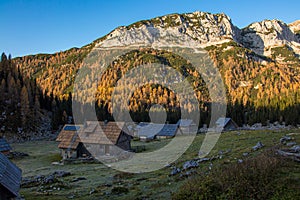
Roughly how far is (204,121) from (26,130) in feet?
244

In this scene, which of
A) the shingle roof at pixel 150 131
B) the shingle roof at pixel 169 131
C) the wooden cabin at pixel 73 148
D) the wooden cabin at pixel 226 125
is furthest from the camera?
the wooden cabin at pixel 226 125

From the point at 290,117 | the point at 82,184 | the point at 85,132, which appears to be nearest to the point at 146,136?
the point at 85,132

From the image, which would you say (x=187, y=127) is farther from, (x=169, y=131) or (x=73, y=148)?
(x=73, y=148)

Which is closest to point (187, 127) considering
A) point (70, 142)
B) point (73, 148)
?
point (70, 142)

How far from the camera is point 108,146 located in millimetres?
47625

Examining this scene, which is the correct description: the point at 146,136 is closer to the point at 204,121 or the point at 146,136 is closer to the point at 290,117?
the point at 204,121

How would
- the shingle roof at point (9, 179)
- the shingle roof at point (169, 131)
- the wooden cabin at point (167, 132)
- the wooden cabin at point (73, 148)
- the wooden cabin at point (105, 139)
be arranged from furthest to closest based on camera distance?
the shingle roof at point (169, 131) → the wooden cabin at point (167, 132) → the wooden cabin at point (73, 148) → the wooden cabin at point (105, 139) → the shingle roof at point (9, 179)

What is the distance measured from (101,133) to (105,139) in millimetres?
1948

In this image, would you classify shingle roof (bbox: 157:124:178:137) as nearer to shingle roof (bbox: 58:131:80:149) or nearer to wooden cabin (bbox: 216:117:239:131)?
wooden cabin (bbox: 216:117:239:131)

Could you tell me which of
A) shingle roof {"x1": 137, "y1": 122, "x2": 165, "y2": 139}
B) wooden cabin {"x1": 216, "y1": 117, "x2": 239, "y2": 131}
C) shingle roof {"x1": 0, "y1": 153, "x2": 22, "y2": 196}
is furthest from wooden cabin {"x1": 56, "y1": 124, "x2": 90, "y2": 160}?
wooden cabin {"x1": 216, "y1": 117, "x2": 239, "y2": 131}

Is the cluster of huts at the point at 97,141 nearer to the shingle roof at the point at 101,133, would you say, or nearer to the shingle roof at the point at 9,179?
the shingle roof at the point at 101,133

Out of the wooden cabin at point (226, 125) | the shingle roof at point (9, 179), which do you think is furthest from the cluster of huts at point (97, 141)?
the wooden cabin at point (226, 125)

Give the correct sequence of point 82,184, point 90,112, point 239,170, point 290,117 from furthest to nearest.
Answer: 1. point 90,112
2. point 290,117
3. point 82,184
4. point 239,170

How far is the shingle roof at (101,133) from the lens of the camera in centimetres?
4778
